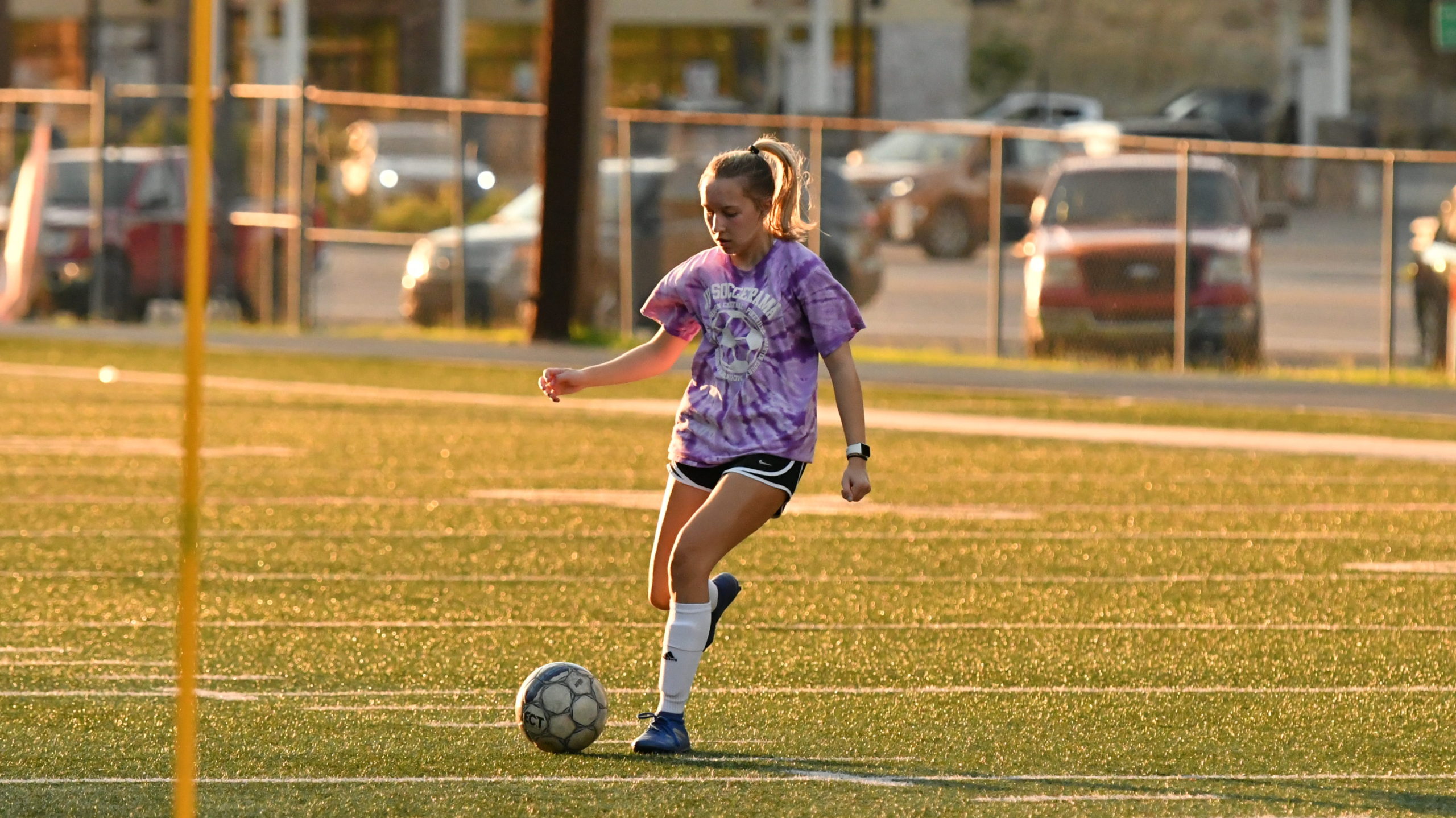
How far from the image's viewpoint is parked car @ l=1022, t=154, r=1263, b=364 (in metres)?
20.1

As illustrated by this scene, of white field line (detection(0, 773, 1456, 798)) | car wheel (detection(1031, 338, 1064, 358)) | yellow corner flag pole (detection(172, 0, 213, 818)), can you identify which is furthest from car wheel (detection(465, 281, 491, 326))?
yellow corner flag pole (detection(172, 0, 213, 818))

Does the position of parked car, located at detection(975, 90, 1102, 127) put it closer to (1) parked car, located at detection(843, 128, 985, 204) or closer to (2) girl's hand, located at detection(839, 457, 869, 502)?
(1) parked car, located at detection(843, 128, 985, 204)

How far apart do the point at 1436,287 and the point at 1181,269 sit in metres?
1.93

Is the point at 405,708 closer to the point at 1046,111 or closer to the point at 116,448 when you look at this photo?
the point at 116,448

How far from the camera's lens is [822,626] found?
8617 mm

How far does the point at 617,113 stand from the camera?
918 inches

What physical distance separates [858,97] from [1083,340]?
119 ft

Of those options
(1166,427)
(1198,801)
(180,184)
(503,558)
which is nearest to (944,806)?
(1198,801)

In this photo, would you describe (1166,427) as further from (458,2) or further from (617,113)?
(458,2)

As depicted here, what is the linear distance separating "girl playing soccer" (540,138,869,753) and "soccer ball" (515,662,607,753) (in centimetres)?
14

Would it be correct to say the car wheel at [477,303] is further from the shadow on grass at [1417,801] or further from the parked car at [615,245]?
the shadow on grass at [1417,801]

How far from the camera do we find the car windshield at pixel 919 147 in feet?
128

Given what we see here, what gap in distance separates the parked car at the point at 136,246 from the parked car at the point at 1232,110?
103 feet

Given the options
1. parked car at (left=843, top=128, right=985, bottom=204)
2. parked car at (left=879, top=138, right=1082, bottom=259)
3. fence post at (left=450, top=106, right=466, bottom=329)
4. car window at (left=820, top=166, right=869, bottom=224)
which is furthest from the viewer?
parked car at (left=843, top=128, right=985, bottom=204)
